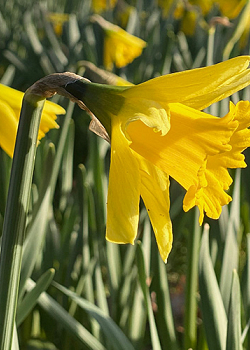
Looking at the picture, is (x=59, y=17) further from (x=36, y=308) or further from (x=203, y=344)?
(x=203, y=344)

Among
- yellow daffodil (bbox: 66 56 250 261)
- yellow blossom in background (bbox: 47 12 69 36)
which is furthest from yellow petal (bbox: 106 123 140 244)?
yellow blossom in background (bbox: 47 12 69 36)

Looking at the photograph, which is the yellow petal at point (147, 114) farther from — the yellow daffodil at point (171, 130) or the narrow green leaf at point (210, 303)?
the narrow green leaf at point (210, 303)

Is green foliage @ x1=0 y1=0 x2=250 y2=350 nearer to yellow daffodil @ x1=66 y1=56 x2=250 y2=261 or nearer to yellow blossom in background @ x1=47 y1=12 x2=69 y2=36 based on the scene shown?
yellow daffodil @ x1=66 y1=56 x2=250 y2=261

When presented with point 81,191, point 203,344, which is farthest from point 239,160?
point 81,191

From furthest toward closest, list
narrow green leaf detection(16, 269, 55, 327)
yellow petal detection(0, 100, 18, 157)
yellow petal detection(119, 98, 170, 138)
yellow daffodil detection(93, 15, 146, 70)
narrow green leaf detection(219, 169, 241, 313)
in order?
yellow daffodil detection(93, 15, 146, 70) < narrow green leaf detection(219, 169, 241, 313) < narrow green leaf detection(16, 269, 55, 327) < yellow petal detection(0, 100, 18, 157) < yellow petal detection(119, 98, 170, 138)

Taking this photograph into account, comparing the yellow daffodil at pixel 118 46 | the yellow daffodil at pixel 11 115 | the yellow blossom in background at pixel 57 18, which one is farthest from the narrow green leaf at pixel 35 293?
the yellow blossom in background at pixel 57 18

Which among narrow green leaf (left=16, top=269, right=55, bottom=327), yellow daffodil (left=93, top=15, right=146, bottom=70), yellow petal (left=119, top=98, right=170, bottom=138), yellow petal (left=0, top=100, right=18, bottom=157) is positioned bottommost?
narrow green leaf (left=16, top=269, right=55, bottom=327)

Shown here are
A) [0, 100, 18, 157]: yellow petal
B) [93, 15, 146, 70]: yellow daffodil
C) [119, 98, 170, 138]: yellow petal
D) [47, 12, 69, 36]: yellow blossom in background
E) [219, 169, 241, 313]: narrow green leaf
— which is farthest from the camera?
[47, 12, 69, 36]: yellow blossom in background
